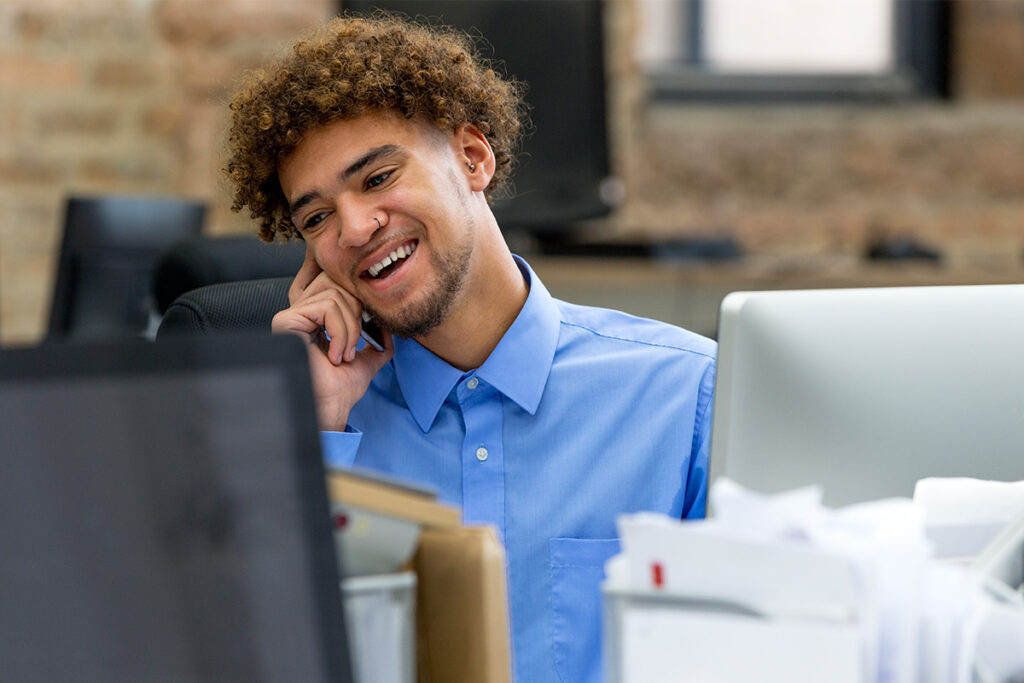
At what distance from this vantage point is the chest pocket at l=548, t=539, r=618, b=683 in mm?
1212

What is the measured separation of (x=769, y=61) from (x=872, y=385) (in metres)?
3.25

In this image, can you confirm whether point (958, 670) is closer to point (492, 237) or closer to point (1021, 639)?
point (1021, 639)

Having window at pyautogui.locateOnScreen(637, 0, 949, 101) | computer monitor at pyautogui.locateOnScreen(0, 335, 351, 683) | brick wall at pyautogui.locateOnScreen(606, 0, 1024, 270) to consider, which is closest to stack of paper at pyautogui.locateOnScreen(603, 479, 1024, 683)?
computer monitor at pyautogui.locateOnScreen(0, 335, 351, 683)

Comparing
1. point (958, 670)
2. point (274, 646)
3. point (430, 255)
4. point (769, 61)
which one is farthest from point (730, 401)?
point (769, 61)

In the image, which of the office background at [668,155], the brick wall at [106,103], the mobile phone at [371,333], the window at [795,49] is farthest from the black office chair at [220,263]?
the window at [795,49]

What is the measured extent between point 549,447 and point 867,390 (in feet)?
1.61

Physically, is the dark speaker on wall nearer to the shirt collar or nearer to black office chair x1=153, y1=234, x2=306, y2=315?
black office chair x1=153, y1=234, x2=306, y2=315

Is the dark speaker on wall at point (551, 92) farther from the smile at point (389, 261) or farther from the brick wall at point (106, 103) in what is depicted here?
the smile at point (389, 261)

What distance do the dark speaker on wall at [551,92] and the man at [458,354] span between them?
106 centimetres

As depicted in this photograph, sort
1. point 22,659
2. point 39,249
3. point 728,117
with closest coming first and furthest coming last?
1. point 22,659
2. point 39,249
3. point 728,117

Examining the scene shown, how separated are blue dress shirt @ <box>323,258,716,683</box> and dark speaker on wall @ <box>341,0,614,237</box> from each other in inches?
45.4

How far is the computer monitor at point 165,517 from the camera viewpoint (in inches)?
23.8

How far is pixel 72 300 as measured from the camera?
1.83m

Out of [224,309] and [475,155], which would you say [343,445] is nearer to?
[224,309]
